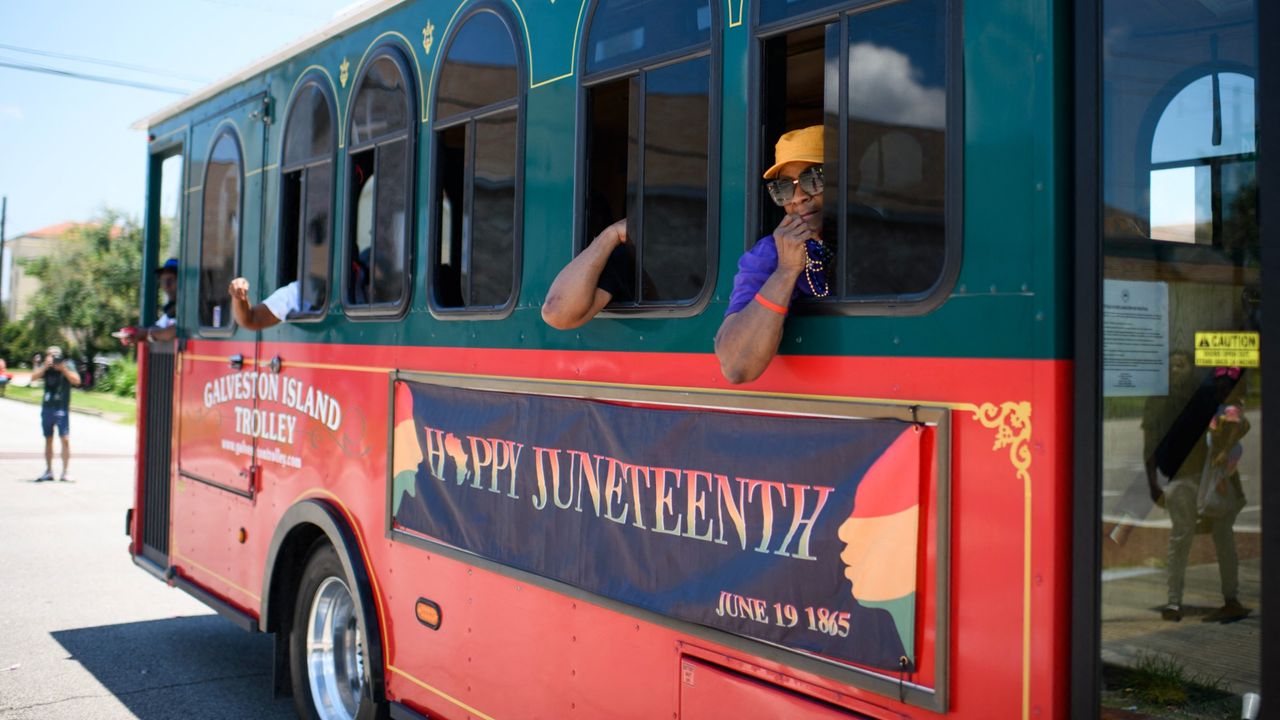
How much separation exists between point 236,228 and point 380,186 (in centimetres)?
174

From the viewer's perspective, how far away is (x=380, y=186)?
4.46m

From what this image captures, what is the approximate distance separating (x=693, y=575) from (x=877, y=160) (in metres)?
Result: 1.17

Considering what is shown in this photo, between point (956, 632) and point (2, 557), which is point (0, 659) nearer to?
point (2, 557)

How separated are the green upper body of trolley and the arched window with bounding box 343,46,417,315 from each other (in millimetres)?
62

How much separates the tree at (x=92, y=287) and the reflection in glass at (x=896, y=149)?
46022 millimetres

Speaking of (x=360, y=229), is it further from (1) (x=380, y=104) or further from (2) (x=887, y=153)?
(2) (x=887, y=153)

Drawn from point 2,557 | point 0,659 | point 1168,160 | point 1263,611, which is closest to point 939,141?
point 1168,160

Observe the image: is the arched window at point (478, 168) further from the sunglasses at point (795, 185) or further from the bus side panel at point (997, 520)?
the bus side panel at point (997, 520)

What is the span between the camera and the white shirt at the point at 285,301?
5.10 meters

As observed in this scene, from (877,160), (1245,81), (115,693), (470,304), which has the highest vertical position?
(1245,81)

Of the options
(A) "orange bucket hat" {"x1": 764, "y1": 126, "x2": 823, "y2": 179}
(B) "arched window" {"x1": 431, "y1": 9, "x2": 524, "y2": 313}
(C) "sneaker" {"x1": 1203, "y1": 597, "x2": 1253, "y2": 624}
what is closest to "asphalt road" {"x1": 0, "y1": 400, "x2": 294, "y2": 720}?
(B) "arched window" {"x1": 431, "y1": 9, "x2": 524, "y2": 313}

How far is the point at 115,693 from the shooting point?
18.8ft

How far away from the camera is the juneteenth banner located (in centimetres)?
238

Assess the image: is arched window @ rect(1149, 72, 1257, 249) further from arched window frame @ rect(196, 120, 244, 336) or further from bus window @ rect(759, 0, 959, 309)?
arched window frame @ rect(196, 120, 244, 336)
